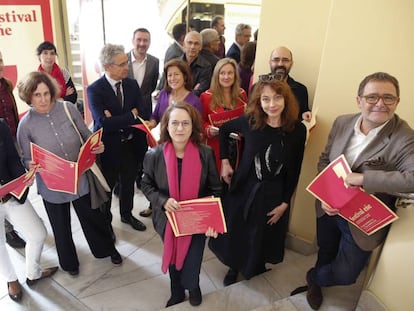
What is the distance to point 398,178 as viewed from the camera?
154cm

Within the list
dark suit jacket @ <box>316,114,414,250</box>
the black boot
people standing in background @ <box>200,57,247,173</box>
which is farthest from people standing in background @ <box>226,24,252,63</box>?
the black boot

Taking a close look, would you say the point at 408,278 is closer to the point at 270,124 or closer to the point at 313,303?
the point at 313,303

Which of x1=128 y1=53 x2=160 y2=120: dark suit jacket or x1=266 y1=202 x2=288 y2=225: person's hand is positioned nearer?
x1=266 y1=202 x2=288 y2=225: person's hand

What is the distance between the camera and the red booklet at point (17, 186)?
6.17 feet

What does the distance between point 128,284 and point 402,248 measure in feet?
6.32

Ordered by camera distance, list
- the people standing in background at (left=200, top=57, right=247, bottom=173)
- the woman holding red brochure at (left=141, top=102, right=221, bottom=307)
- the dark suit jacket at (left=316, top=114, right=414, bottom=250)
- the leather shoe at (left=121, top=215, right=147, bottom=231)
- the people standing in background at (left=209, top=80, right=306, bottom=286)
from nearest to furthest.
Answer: the dark suit jacket at (left=316, top=114, right=414, bottom=250) < the woman holding red brochure at (left=141, top=102, right=221, bottom=307) < the people standing in background at (left=209, top=80, right=306, bottom=286) < the people standing in background at (left=200, top=57, right=247, bottom=173) < the leather shoe at (left=121, top=215, right=147, bottom=231)

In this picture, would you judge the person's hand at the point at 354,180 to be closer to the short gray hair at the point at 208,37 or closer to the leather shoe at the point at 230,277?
the leather shoe at the point at 230,277

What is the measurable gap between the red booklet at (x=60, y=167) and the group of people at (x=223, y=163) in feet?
0.33

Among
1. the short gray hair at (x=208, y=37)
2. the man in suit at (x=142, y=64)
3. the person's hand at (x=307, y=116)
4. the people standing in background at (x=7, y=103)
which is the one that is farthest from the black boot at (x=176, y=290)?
the short gray hair at (x=208, y=37)

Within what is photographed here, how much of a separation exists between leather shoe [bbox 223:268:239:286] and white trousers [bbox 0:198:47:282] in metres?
1.41

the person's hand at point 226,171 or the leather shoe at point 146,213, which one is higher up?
the person's hand at point 226,171

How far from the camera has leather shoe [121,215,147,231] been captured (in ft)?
10.7

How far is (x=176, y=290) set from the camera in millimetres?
2355

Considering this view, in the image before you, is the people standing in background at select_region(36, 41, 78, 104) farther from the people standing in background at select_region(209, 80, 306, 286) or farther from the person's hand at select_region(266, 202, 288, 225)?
the person's hand at select_region(266, 202, 288, 225)
